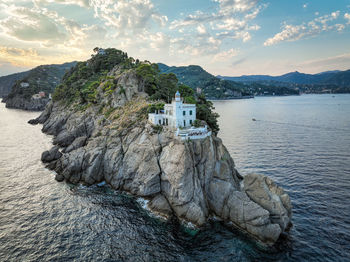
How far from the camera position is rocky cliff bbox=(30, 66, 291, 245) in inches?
1278

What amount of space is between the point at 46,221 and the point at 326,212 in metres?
48.9

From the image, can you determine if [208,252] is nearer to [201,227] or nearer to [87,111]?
[201,227]

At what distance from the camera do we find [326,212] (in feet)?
115

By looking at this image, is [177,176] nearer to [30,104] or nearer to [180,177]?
[180,177]

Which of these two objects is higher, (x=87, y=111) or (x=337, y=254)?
(x=87, y=111)

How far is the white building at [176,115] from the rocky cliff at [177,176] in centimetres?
282

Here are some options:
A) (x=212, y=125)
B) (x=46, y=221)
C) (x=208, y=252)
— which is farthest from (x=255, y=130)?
(x=46, y=221)

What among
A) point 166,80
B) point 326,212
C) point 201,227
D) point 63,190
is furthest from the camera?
point 166,80

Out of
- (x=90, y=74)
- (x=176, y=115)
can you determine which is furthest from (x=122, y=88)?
(x=90, y=74)

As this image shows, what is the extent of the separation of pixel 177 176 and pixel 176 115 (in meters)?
14.9

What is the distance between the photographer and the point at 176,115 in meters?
44.6

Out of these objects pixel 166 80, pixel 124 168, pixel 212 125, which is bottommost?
pixel 124 168

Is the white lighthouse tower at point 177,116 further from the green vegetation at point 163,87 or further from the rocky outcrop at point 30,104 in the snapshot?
the rocky outcrop at point 30,104

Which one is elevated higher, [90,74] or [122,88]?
[90,74]
